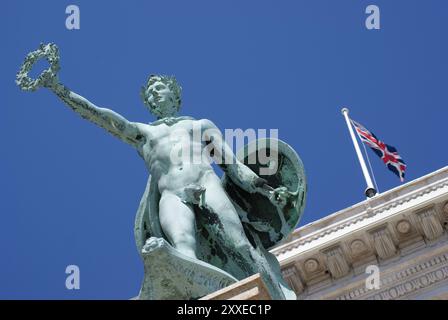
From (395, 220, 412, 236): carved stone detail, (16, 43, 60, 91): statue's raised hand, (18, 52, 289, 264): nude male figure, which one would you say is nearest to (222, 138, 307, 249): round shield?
(18, 52, 289, 264): nude male figure

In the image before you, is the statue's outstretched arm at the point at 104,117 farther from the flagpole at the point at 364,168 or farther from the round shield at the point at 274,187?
the flagpole at the point at 364,168

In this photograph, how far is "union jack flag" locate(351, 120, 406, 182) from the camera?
28.5 meters

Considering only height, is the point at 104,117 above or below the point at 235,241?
above

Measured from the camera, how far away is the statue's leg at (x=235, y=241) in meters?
10.1

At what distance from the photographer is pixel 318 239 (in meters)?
23.1

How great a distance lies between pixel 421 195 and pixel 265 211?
12.5m

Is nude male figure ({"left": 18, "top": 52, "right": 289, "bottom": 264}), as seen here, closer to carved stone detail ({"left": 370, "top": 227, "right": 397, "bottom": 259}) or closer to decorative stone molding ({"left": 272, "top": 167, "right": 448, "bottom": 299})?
decorative stone molding ({"left": 272, "top": 167, "right": 448, "bottom": 299})

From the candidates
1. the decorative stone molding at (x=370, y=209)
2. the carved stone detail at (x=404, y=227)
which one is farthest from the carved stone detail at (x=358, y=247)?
the carved stone detail at (x=404, y=227)

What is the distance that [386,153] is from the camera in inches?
1140

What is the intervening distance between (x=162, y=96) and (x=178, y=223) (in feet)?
6.87

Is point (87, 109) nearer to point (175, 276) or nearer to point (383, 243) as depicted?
point (175, 276)

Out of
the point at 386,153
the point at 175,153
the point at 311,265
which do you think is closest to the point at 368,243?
the point at 311,265

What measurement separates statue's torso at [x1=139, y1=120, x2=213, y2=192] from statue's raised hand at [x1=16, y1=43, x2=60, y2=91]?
1062 millimetres
